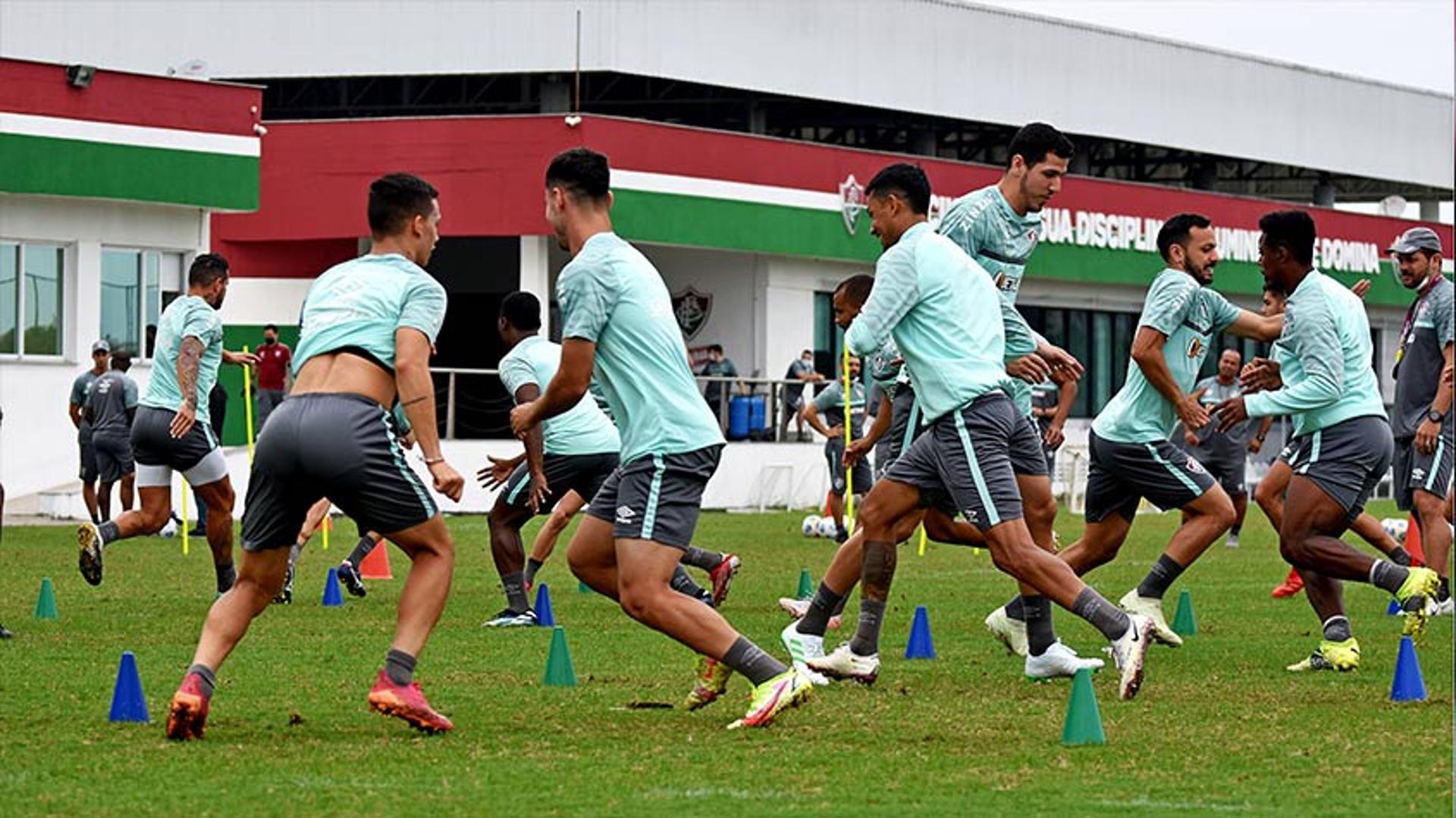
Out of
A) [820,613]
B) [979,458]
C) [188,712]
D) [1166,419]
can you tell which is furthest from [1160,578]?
[188,712]

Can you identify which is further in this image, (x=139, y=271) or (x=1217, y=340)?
(x=1217, y=340)

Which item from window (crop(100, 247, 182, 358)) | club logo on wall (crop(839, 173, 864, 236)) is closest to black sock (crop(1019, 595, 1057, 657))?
window (crop(100, 247, 182, 358))

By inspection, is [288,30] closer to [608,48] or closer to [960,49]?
[608,48]

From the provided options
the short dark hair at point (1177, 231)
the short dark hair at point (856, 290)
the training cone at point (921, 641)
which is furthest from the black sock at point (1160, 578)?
the short dark hair at point (856, 290)

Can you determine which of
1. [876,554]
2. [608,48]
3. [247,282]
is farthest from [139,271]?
[876,554]

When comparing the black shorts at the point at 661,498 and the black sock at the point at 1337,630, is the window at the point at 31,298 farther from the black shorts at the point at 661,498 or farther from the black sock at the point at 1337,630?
the black shorts at the point at 661,498

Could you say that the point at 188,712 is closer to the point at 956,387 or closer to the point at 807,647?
the point at 807,647

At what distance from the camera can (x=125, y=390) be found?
26.3 m

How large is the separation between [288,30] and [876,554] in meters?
35.8

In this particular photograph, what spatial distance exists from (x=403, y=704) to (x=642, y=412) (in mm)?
1402

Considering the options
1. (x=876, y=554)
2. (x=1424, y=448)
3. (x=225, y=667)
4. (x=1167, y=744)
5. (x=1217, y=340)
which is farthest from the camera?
(x=1217, y=340)

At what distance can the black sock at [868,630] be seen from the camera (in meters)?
11.2

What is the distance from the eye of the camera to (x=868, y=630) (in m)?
11.2

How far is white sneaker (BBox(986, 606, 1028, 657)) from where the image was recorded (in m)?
12.5
